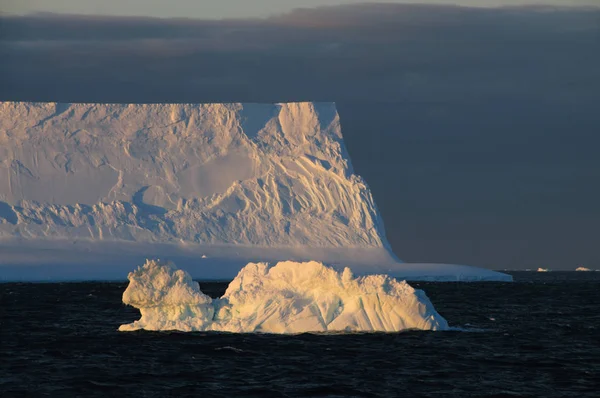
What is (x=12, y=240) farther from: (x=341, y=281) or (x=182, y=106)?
(x=341, y=281)

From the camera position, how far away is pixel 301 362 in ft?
75.9

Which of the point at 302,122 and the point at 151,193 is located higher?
the point at 302,122

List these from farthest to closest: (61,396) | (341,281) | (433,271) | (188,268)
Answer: (433,271) → (188,268) → (341,281) → (61,396)

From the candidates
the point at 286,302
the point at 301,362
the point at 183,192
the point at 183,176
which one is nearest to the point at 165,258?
the point at 183,192

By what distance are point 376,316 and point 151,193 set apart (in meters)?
51.9

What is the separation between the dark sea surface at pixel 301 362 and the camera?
19766mm

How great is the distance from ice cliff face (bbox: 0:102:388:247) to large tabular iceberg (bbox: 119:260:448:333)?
154 ft

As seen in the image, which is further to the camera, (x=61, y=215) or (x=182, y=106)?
(x=182, y=106)

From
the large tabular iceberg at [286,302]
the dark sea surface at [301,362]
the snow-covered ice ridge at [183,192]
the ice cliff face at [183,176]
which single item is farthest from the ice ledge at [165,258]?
the large tabular iceberg at [286,302]

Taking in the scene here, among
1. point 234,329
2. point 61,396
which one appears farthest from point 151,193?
point 61,396

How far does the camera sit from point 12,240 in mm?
73375

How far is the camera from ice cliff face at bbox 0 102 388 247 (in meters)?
76.4

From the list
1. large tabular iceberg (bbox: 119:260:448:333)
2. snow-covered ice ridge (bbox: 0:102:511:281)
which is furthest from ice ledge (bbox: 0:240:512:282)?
large tabular iceberg (bbox: 119:260:448:333)

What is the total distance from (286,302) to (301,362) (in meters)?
5.48
